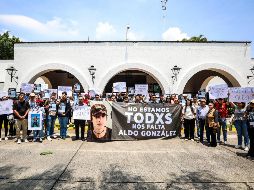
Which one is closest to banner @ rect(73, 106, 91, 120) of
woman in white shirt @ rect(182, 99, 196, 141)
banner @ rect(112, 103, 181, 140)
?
banner @ rect(112, 103, 181, 140)

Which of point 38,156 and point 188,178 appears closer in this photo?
point 188,178

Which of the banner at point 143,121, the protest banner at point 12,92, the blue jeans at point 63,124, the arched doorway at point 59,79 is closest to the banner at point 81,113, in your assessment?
the blue jeans at point 63,124

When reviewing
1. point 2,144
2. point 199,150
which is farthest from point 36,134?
point 199,150

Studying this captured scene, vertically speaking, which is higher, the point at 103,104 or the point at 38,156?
the point at 103,104

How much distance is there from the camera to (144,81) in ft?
97.1

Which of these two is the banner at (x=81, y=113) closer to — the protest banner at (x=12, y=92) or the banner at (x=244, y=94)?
the banner at (x=244, y=94)

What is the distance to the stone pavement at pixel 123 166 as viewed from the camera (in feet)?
20.2

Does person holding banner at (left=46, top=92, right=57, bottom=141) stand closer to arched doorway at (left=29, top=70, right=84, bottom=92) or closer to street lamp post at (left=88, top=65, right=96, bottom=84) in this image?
street lamp post at (left=88, top=65, right=96, bottom=84)

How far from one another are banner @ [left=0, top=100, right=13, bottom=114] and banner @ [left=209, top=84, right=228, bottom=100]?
878 centimetres

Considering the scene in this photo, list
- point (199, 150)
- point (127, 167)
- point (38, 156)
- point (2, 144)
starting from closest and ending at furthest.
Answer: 1. point (127, 167)
2. point (38, 156)
3. point (199, 150)
4. point (2, 144)

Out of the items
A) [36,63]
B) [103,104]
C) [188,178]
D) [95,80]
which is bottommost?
[188,178]

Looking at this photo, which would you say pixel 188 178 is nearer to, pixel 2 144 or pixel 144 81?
pixel 2 144

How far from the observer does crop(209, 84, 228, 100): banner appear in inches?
467

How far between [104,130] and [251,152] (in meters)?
5.55
